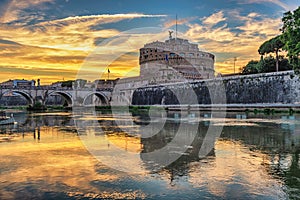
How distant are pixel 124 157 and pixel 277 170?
353 cm

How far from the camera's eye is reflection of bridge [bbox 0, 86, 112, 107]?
59031mm

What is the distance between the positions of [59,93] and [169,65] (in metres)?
22.4

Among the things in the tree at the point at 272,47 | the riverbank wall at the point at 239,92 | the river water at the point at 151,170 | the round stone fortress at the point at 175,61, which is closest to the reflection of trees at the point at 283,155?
the river water at the point at 151,170

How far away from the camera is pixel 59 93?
66.4 meters

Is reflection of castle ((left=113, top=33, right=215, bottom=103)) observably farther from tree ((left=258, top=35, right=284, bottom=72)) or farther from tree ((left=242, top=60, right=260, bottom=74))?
tree ((left=258, top=35, right=284, bottom=72))

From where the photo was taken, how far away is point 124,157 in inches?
324

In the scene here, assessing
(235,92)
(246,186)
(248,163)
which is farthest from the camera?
(235,92)

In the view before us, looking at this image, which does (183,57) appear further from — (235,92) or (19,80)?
(19,80)

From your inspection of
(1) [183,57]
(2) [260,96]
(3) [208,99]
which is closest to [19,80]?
(1) [183,57]

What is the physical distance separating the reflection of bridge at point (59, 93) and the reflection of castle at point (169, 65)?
3653mm

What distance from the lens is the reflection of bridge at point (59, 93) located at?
5903 cm

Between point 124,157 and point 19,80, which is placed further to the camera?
point 19,80

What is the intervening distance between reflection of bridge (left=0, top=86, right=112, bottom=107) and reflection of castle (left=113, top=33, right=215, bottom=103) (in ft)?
12.0

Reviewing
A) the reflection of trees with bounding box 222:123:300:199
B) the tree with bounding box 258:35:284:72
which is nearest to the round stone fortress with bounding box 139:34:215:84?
the tree with bounding box 258:35:284:72
